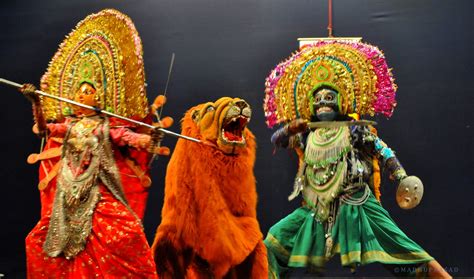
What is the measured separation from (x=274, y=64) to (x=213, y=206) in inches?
52.9

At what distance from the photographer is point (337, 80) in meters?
4.17

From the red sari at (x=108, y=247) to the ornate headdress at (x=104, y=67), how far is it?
0.54ft

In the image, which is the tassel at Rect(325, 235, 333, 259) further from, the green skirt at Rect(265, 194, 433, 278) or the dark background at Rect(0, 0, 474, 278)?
the dark background at Rect(0, 0, 474, 278)

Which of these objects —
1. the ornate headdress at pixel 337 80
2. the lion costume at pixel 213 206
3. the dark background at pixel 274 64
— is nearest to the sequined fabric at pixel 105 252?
the lion costume at pixel 213 206

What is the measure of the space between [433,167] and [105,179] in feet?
6.64

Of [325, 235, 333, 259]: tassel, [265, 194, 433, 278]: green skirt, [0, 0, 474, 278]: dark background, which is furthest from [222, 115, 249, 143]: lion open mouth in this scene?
[0, 0, 474, 278]: dark background

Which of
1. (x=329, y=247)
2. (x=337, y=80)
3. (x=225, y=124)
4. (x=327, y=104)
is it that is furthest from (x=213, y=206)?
(x=337, y=80)

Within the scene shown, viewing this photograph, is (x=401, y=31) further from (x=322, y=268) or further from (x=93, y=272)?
(x=93, y=272)

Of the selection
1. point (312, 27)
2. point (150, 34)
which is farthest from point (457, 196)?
point (150, 34)

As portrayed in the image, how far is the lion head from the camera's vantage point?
12.7ft

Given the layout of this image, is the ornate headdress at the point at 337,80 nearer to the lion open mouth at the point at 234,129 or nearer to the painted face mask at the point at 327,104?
the painted face mask at the point at 327,104

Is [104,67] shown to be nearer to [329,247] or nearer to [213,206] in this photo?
[213,206]

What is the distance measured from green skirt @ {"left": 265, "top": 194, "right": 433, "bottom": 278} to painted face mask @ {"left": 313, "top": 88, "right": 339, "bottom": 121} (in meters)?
0.46

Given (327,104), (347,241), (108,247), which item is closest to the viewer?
(108,247)
